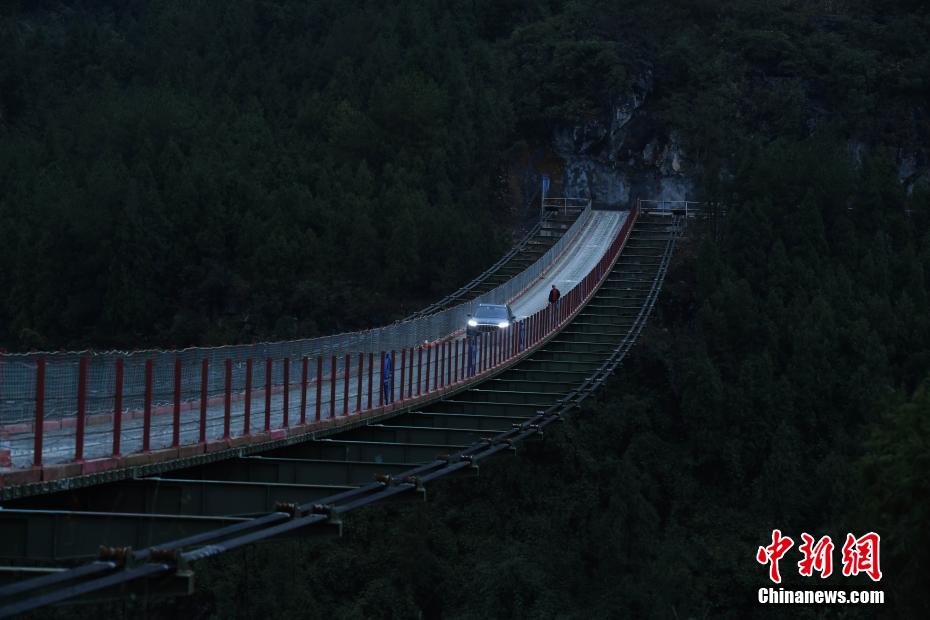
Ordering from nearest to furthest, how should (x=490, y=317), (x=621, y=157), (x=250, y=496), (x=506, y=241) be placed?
(x=250, y=496) → (x=490, y=317) → (x=506, y=241) → (x=621, y=157)

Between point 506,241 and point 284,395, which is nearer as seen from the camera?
point 284,395

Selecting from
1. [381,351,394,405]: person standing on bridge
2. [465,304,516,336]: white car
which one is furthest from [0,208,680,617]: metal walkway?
[465,304,516,336]: white car

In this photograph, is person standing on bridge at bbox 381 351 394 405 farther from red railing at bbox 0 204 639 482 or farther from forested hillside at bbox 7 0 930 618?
forested hillside at bbox 7 0 930 618

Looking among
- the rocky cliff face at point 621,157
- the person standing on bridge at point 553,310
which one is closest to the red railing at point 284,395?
the person standing on bridge at point 553,310

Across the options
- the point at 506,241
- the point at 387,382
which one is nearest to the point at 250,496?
the point at 387,382

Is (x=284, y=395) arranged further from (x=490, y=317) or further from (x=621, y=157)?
(x=621, y=157)

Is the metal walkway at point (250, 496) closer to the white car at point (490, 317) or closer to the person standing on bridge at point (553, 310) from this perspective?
the white car at point (490, 317)
